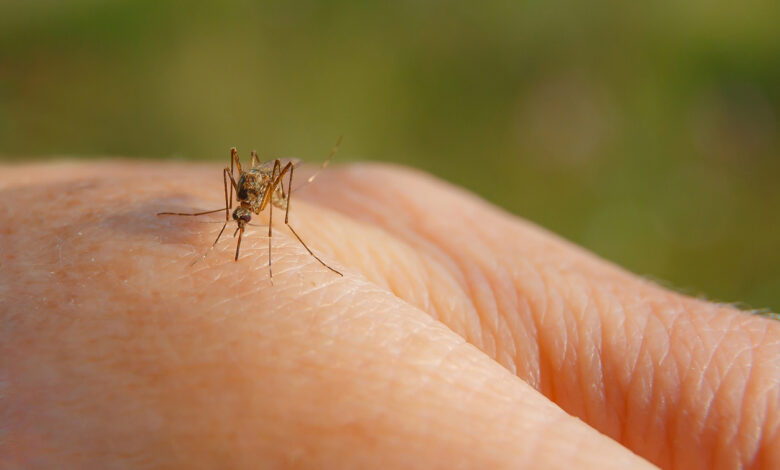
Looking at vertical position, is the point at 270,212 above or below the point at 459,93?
below

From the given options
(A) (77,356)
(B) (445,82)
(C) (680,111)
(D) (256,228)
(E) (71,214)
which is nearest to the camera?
(A) (77,356)

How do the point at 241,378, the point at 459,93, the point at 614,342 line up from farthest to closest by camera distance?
the point at 459,93 < the point at 614,342 < the point at 241,378

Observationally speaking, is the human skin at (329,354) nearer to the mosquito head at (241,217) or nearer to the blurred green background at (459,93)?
the mosquito head at (241,217)

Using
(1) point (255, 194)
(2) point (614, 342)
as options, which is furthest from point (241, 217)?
(2) point (614, 342)

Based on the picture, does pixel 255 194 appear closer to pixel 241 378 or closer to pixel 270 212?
pixel 270 212

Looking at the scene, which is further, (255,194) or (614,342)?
(255,194)

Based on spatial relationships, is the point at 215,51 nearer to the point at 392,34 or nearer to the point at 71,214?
the point at 392,34

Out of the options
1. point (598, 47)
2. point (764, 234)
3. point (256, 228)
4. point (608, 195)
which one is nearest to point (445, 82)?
point (598, 47)

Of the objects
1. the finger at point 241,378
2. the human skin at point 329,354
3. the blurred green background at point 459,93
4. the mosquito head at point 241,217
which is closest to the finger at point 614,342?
the human skin at point 329,354
